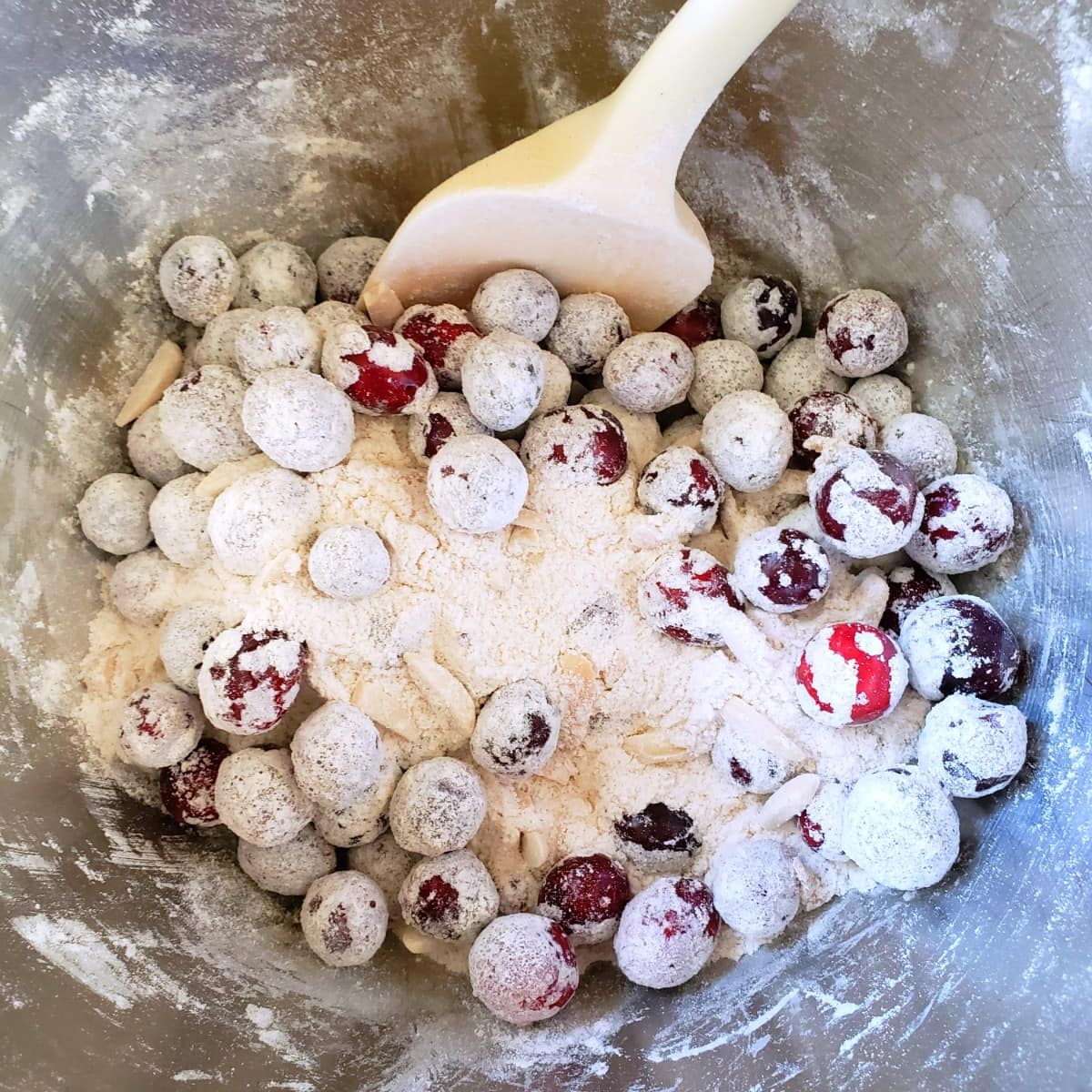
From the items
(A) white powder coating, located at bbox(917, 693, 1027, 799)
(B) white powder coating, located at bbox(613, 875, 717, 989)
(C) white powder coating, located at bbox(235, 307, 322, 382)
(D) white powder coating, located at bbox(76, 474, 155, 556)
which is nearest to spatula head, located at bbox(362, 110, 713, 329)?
(C) white powder coating, located at bbox(235, 307, 322, 382)

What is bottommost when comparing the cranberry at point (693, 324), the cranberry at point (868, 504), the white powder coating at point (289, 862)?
the white powder coating at point (289, 862)

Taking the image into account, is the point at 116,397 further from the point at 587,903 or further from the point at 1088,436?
the point at 1088,436

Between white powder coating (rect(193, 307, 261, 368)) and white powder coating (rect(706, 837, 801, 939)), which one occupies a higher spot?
white powder coating (rect(193, 307, 261, 368))

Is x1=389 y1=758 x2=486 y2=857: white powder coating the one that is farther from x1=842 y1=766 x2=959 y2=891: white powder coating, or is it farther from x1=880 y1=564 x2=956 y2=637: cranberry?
x1=880 y1=564 x2=956 y2=637: cranberry

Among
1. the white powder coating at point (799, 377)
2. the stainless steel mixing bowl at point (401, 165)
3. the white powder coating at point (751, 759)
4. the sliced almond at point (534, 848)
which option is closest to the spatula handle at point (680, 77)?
the stainless steel mixing bowl at point (401, 165)

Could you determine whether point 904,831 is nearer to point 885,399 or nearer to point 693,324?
point 885,399

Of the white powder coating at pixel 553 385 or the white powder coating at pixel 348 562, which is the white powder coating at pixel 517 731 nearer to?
the white powder coating at pixel 348 562
